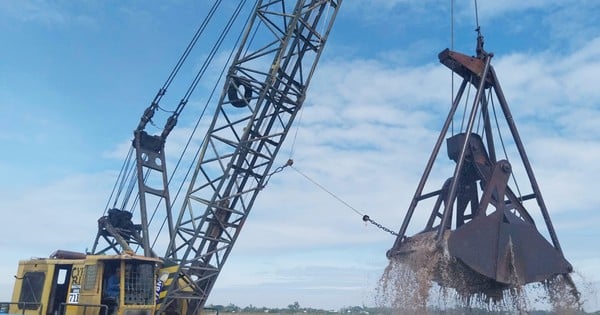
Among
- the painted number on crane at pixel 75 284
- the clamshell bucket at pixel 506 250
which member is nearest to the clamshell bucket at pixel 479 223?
the clamshell bucket at pixel 506 250

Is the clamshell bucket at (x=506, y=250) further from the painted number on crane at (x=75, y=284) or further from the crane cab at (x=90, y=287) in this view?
the painted number on crane at (x=75, y=284)

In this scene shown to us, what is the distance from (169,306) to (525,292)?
650cm

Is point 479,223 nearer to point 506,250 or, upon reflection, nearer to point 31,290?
point 506,250

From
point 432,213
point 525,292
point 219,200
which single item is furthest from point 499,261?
point 219,200

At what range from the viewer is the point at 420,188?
9.35 meters

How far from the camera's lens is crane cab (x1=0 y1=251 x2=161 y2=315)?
28.9 ft

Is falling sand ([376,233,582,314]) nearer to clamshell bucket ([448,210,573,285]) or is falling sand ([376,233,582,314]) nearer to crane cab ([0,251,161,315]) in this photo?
clamshell bucket ([448,210,573,285])

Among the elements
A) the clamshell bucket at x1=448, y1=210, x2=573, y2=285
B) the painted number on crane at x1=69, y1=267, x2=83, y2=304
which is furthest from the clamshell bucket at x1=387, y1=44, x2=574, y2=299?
the painted number on crane at x1=69, y1=267, x2=83, y2=304

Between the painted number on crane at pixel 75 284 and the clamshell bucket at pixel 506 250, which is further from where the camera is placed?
the painted number on crane at pixel 75 284

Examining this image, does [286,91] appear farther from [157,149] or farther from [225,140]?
[157,149]

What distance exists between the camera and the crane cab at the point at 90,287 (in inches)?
346

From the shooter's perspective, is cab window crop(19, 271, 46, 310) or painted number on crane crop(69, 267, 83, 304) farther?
cab window crop(19, 271, 46, 310)

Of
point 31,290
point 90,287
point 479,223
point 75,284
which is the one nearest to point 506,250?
point 479,223

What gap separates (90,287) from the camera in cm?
893
